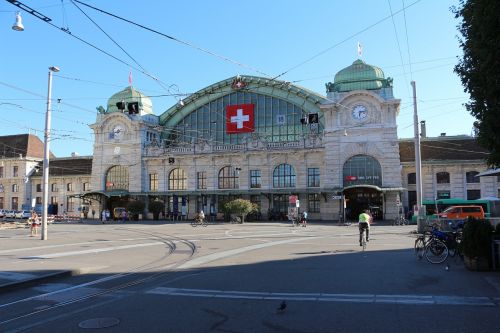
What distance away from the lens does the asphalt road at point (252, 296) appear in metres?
7.66

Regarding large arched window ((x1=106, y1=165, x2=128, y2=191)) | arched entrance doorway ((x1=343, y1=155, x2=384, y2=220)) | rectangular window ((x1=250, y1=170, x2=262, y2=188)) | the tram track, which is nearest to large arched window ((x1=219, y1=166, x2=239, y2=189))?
rectangular window ((x1=250, y1=170, x2=262, y2=188))

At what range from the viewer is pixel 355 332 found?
7.09 meters

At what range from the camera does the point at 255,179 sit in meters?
63.0

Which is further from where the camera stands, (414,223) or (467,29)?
(414,223)

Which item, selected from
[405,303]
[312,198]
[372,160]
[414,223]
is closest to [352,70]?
[372,160]

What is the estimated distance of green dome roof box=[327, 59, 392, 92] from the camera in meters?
58.7

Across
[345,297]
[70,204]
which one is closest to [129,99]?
[70,204]

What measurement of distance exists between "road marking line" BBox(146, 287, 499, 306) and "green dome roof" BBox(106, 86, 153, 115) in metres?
62.6

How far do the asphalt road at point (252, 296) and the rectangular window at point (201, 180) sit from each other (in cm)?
4851

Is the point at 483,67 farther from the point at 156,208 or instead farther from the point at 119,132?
the point at 119,132

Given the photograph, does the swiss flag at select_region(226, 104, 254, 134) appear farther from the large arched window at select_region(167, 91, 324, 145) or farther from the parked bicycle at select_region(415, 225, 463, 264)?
the parked bicycle at select_region(415, 225, 463, 264)

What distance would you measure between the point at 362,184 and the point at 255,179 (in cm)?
1448

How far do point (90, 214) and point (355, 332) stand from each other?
230 feet

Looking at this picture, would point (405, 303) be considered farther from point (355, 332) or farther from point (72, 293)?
point (72, 293)
